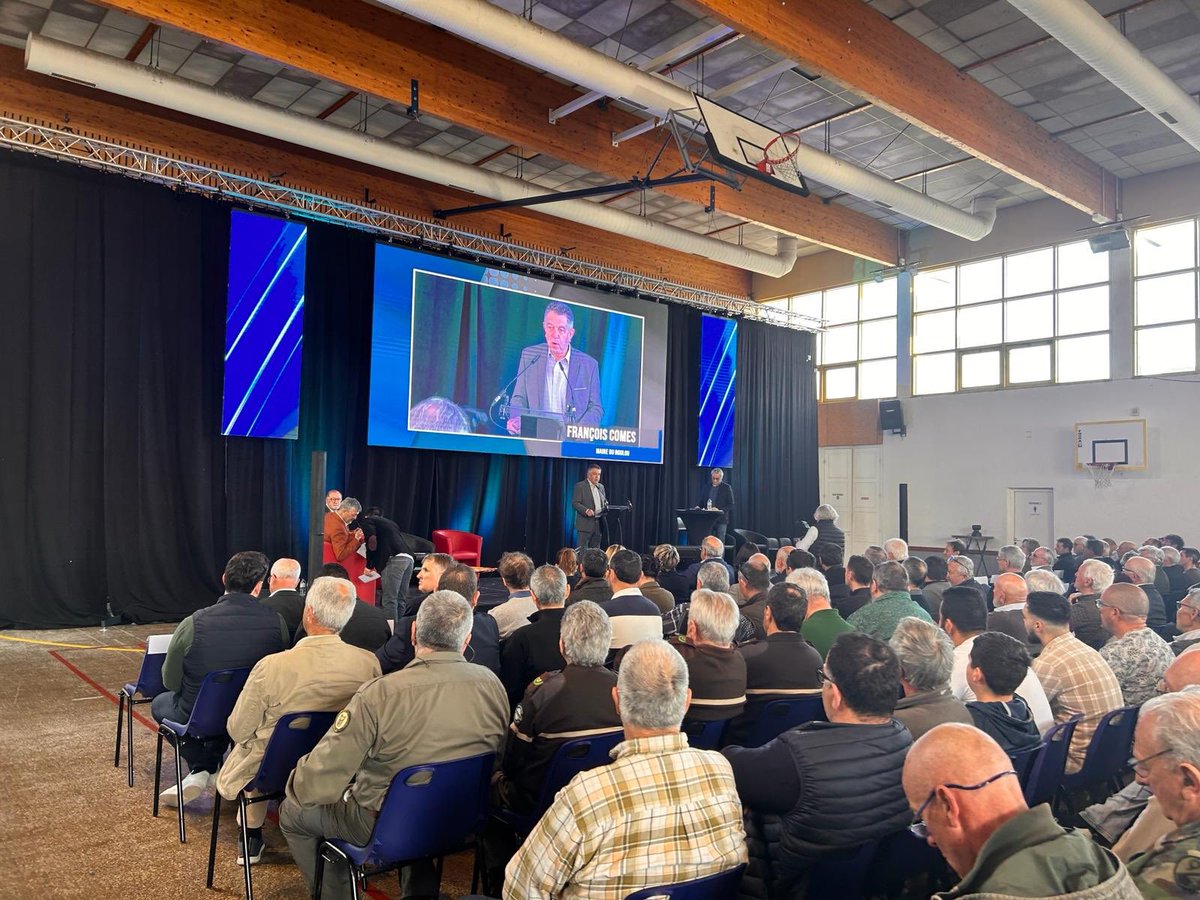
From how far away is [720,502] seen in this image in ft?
39.7

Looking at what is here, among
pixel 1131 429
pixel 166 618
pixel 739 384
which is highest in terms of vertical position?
pixel 739 384

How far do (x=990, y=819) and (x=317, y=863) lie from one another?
196cm

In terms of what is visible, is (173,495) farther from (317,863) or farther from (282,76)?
(317,863)

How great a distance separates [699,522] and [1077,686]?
8407 millimetres

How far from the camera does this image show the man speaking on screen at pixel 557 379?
35.1 feet

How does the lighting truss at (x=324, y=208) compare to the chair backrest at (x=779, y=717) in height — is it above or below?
above

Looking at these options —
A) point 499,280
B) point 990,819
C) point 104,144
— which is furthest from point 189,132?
point 990,819

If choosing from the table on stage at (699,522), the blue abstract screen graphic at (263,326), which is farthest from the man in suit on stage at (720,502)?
the blue abstract screen graphic at (263,326)

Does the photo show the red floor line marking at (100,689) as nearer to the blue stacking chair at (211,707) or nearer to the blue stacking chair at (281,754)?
the blue stacking chair at (211,707)

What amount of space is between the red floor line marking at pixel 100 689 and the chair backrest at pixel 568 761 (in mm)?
3040

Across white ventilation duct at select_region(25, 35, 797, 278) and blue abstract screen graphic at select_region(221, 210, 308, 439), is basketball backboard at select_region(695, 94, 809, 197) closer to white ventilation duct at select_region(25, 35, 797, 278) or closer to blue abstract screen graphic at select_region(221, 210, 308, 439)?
white ventilation duct at select_region(25, 35, 797, 278)

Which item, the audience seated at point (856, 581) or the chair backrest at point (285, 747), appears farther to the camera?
the audience seated at point (856, 581)

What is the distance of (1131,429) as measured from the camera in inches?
454

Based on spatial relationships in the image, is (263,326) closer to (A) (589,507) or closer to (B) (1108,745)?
(A) (589,507)
